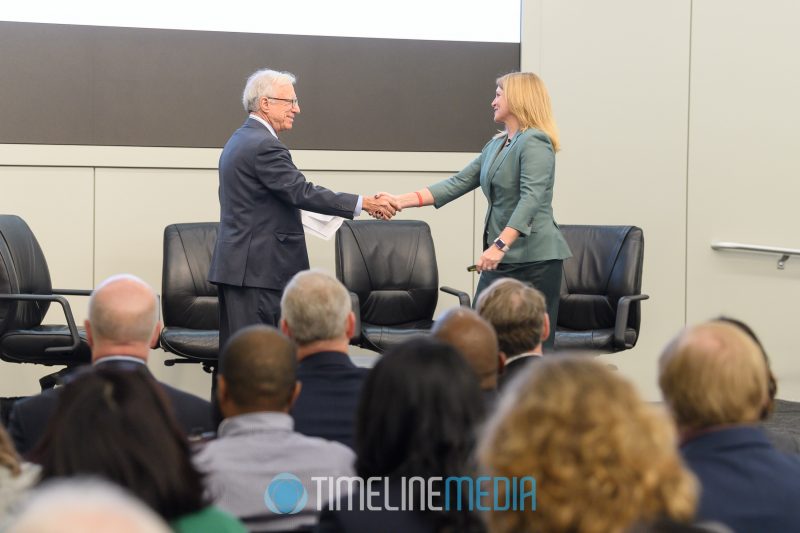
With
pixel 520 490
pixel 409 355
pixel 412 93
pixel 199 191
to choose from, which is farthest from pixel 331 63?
pixel 520 490

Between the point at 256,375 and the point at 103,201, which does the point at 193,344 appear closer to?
the point at 103,201

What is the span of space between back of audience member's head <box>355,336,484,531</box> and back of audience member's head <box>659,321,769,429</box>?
34cm

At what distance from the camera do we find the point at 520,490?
47.8 inches

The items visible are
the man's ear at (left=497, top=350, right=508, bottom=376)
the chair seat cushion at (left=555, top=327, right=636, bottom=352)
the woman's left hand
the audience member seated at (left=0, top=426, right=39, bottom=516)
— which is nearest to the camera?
the audience member seated at (left=0, top=426, right=39, bottom=516)

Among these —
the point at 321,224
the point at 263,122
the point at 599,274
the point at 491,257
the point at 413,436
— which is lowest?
the point at 413,436

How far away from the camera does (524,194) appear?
434 centimetres

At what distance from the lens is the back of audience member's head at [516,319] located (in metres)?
2.97

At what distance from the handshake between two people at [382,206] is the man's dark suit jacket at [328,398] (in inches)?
92.9

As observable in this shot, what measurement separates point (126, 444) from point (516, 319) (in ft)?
5.67

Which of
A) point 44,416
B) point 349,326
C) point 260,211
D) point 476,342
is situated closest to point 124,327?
point 44,416

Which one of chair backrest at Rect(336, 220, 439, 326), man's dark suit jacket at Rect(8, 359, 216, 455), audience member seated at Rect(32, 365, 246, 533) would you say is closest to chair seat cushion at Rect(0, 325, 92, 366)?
chair backrest at Rect(336, 220, 439, 326)

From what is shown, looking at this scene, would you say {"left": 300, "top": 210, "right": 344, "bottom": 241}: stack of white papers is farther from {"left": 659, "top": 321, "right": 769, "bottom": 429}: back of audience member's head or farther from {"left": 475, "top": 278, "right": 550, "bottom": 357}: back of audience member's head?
{"left": 659, "top": 321, "right": 769, "bottom": 429}: back of audience member's head

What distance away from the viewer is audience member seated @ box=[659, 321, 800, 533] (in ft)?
5.54

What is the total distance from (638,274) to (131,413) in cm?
424
